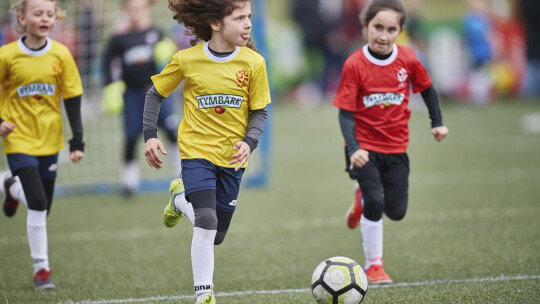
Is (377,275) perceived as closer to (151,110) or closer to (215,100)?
(215,100)

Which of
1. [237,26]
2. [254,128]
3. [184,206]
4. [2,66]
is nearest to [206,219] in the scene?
[184,206]

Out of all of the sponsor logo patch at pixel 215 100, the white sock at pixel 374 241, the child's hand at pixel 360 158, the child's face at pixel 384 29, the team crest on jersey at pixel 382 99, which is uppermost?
the child's face at pixel 384 29

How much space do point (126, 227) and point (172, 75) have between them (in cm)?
356

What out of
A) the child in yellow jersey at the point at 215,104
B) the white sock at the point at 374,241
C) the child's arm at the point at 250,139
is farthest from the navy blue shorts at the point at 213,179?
the white sock at the point at 374,241

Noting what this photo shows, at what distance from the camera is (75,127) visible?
568 cm

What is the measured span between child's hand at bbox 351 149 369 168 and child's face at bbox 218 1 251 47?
3.54 feet

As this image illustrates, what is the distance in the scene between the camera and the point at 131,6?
9.41m

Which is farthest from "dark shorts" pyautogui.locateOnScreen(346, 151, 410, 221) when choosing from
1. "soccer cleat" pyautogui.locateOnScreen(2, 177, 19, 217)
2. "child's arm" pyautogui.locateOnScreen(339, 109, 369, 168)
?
"soccer cleat" pyautogui.locateOnScreen(2, 177, 19, 217)

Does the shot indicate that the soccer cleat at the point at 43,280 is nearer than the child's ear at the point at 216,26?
No

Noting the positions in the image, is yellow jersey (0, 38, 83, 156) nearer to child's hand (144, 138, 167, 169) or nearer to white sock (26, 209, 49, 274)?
white sock (26, 209, 49, 274)

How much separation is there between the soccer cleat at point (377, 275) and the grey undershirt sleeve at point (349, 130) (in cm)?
82

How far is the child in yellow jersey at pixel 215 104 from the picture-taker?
4.51 m

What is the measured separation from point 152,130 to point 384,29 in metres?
1.75

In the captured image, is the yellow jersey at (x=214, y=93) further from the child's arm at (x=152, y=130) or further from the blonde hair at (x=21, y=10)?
the blonde hair at (x=21, y=10)
